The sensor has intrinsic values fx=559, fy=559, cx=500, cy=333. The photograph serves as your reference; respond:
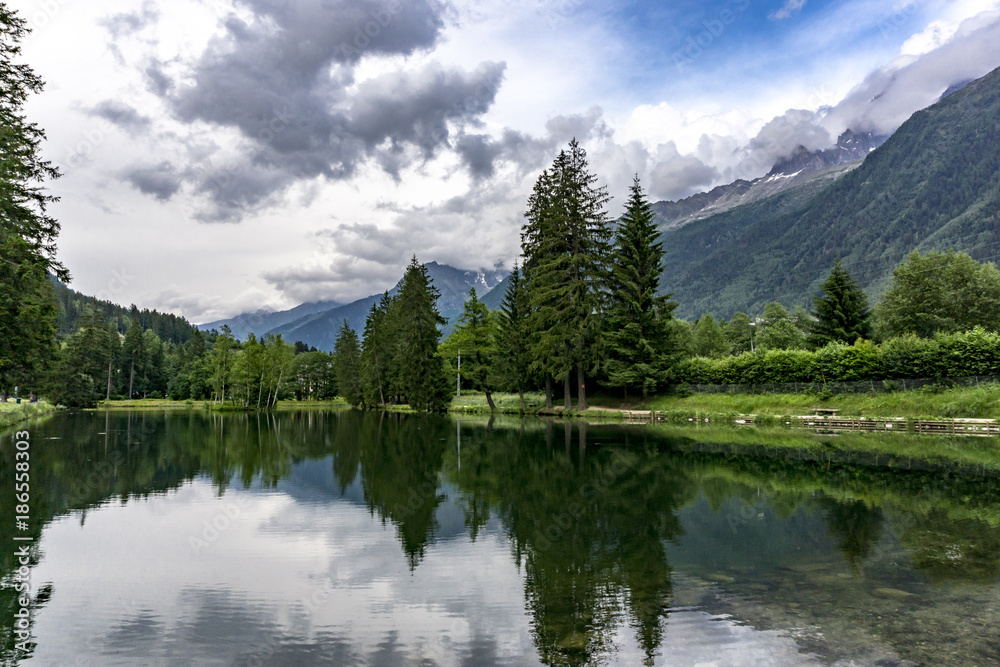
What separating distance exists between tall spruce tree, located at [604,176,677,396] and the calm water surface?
88.5 feet

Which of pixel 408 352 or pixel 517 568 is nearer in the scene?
pixel 517 568

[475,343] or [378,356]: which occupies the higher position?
[475,343]

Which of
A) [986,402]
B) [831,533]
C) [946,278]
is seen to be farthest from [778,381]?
[831,533]

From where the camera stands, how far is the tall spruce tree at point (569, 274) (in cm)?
4397

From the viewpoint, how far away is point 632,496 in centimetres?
1411

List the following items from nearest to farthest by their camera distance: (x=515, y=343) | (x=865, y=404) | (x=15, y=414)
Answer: (x=865, y=404)
(x=15, y=414)
(x=515, y=343)

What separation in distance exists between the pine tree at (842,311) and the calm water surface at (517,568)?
114 ft

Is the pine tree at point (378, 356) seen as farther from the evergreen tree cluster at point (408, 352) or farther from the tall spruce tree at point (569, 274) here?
the tall spruce tree at point (569, 274)

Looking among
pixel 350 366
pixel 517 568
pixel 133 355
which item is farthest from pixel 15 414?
pixel 133 355

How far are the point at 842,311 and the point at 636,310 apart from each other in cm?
1908

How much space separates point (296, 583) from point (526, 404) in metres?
46.2

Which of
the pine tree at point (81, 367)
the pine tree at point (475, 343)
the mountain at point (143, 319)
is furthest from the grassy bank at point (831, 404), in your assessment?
the mountain at point (143, 319)

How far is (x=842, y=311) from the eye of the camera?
48.9m

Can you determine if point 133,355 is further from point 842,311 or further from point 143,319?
point 842,311
